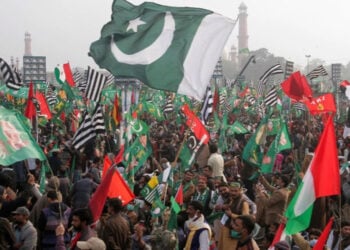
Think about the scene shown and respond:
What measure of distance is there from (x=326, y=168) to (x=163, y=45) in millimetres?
2527

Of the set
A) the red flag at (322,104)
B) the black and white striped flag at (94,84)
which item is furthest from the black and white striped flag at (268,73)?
the black and white striped flag at (94,84)

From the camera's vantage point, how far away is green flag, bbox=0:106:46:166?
6719 mm

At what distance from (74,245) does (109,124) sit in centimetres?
1259

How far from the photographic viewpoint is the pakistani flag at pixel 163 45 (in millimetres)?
7238

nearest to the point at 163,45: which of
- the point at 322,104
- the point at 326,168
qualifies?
the point at 326,168

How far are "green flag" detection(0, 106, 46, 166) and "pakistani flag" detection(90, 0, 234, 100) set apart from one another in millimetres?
1134

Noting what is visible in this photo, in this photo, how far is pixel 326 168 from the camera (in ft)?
18.8

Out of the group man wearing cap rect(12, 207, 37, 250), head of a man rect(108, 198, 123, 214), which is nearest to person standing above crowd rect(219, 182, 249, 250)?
head of a man rect(108, 198, 123, 214)

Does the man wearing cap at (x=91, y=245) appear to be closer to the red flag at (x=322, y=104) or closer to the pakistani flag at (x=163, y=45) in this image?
the pakistani flag at (x=163, y=45)

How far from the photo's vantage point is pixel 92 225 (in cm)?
638

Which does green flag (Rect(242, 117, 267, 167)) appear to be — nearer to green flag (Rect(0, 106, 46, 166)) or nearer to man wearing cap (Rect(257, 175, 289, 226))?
man wearing cap (Rect(257, 175, 289, 226))

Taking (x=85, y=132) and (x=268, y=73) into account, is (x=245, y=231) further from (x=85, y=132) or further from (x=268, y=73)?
(x=268, y=73)

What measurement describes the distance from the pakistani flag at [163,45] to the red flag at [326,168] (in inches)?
67.4

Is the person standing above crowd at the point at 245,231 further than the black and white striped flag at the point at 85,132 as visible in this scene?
No
